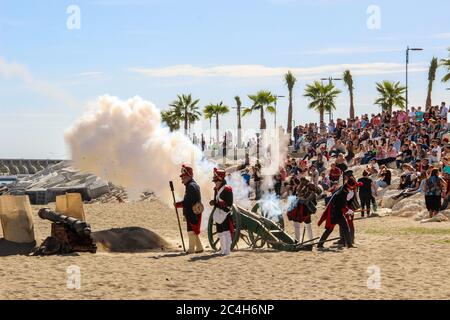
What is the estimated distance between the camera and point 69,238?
15664 mm

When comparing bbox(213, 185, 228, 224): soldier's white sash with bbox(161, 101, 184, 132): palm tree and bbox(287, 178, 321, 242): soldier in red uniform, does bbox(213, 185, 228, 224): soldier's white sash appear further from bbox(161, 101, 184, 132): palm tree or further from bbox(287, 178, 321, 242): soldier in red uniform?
bbox(161, 101, 184, 132): palm tree

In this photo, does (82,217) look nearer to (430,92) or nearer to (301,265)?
(301,265)

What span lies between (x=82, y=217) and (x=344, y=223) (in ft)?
19.0

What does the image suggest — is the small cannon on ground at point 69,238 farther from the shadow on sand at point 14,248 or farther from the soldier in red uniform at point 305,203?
the soldier in red uniform at point 305,203

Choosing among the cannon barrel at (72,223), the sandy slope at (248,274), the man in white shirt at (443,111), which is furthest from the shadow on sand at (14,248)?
the man in white shirt at (443,111)

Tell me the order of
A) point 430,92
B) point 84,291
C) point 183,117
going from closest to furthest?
point 84,291
point 430,92
point 183,117

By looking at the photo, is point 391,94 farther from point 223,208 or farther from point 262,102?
point 223,208

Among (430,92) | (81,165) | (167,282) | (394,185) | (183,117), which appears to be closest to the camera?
(167,282)

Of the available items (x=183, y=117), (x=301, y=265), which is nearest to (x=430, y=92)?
(x=183, y=117)

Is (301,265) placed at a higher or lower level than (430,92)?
lower

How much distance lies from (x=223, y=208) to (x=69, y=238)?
339 cm

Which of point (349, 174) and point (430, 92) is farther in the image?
point (430, 92)

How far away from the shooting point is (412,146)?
2750 centimetres

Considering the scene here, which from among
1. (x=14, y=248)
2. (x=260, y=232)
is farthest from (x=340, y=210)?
(x=14, y=248)
